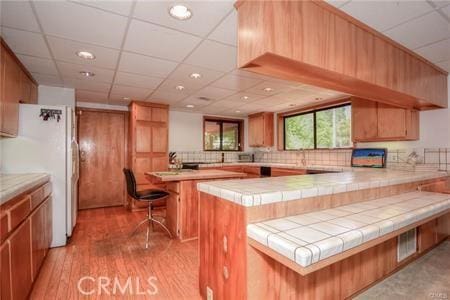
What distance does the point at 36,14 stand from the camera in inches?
65.2

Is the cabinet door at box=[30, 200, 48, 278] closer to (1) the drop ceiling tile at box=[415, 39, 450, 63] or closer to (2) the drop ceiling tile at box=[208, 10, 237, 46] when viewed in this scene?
(2) the drop ceiling tile at box=[208, 10, 237, 46]

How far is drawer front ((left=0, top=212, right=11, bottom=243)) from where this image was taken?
51.7 inches

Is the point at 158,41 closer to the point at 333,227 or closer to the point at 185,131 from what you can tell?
the point at 333,227

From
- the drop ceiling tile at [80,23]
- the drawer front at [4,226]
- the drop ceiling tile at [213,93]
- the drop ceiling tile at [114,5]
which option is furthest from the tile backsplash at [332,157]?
the drawer front at [4,226]

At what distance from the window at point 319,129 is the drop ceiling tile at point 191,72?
2730mm

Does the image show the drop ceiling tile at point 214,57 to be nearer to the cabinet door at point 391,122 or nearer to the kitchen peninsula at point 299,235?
the kitchen peninsula at point 299,235

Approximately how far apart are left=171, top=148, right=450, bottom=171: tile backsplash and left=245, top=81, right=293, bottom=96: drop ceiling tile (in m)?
1.69

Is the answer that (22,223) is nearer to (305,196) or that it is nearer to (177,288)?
(177,288)

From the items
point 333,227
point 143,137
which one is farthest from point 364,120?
point 143,137

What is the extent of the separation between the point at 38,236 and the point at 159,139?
9.35 ft

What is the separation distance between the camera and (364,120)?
3.52 meters

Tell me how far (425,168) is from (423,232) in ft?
3.35

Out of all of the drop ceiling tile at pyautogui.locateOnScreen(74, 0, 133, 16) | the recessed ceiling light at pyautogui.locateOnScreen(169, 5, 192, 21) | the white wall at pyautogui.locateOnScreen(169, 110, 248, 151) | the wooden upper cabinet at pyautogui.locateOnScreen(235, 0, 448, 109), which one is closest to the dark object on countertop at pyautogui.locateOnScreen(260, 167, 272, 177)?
the white wall at pyautogui.locateOnScreen(169, 110, 248, 151)

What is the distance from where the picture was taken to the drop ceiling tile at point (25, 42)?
1914mm
